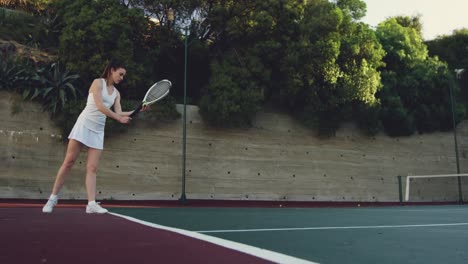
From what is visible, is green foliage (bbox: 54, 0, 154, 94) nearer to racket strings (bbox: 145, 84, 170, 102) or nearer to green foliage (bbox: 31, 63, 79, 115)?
green foliage (bbox: 31, 63, 79, 115)

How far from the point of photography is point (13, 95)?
1561 cm

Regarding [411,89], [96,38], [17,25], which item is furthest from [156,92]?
[411,89]

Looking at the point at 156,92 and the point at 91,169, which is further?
the point at 156,92

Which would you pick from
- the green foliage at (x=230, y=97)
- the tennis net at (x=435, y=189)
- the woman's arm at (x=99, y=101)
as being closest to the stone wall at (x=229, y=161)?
the tennis net at (x=435, y=189)

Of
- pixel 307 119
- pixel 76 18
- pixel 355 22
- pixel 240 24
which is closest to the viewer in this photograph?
pixel 76 18

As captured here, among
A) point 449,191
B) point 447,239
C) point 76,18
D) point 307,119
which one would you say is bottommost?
point 449,191

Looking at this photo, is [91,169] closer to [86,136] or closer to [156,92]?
[86,136]

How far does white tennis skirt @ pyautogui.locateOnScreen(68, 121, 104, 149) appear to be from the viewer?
5449 millimetres

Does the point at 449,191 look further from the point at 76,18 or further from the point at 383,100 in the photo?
the point at 76,18

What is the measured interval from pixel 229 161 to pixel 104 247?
52.1ft

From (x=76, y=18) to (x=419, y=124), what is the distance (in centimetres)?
1861

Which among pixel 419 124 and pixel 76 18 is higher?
pixel 76 18

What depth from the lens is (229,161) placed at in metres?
18.5

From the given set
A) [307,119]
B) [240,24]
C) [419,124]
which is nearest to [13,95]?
[240,24]
